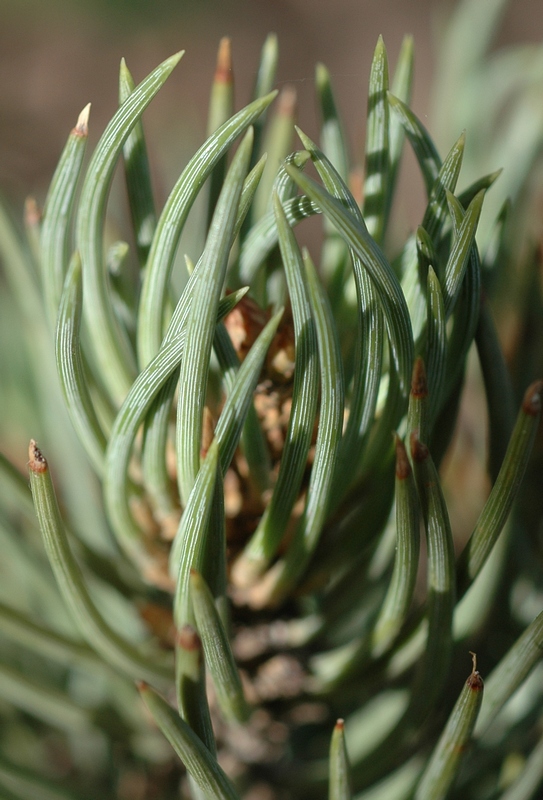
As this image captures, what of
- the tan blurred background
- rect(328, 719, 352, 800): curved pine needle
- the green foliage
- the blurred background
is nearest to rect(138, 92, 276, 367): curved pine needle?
the green foliage

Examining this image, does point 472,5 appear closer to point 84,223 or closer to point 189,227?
point 189,227

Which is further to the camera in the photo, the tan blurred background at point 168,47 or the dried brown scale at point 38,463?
the tan blurred background at point 168,47

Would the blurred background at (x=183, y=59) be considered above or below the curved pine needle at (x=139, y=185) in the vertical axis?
above

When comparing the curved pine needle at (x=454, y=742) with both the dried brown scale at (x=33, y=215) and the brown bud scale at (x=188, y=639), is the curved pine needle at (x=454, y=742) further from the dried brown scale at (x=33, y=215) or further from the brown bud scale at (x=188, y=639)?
the dried brown scale at (x=33, y=215)

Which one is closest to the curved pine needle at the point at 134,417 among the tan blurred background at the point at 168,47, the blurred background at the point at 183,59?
the blurred background at the point at 183,59

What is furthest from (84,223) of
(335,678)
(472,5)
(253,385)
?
(472,5)

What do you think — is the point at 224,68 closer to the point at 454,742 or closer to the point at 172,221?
the point at 172,221

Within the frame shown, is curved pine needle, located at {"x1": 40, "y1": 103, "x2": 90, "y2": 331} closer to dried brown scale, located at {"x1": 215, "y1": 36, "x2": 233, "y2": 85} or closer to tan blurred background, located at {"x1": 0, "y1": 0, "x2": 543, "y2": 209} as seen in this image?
dried brown scale, located at {"x1": 215, "y1": 36, "x2": 233, "y2": 85}

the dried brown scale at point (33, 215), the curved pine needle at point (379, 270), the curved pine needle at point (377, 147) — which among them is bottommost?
the curved pine needle at point (379, 270)
